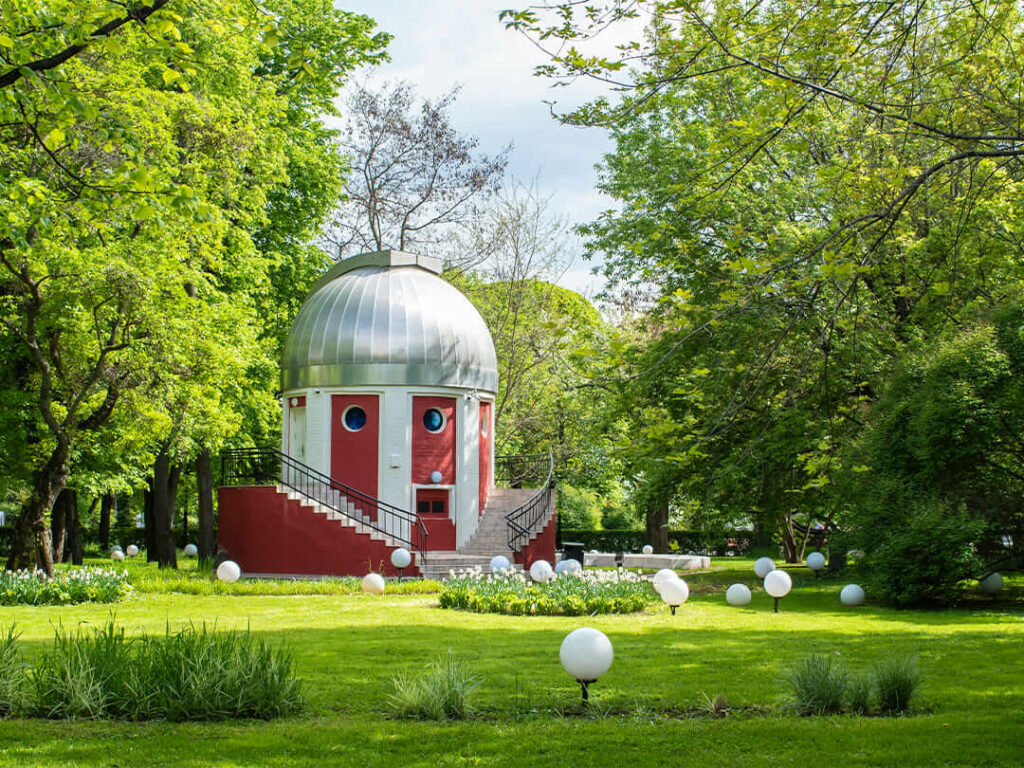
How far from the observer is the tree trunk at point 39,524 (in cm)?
1933

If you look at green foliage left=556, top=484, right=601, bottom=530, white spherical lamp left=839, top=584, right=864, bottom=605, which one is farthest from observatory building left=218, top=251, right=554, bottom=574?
green foliage left=556, top=484, right=601, bottom=530

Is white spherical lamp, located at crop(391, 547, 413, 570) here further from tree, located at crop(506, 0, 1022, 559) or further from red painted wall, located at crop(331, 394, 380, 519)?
tree, located at crop(506, 0, 1022, 559)

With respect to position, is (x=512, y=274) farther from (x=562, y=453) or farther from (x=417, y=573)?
(x=417, y=573)

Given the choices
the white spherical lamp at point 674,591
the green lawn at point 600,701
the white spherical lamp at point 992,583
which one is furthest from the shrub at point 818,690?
the white spherical lamp at point 992,583

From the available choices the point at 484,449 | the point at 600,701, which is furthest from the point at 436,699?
the point at 484,449

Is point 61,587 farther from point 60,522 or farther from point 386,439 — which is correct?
point 60,522

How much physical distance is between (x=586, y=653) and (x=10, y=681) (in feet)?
15.6

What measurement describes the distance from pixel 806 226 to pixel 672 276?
398 centimetres

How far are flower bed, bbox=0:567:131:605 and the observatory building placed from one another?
6.84 metres

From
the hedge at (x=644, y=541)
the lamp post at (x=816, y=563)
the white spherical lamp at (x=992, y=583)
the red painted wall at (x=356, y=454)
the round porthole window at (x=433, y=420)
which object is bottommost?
the hedge at (x=644, y=541)

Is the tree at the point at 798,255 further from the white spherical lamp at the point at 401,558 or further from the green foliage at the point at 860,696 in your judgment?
the white spherical lamp at the point at 401,558

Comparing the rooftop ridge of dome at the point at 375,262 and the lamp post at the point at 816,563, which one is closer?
the lamp post at the point at 816,563

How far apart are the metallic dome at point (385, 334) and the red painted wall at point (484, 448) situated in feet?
2.30

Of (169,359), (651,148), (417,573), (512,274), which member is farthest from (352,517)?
(512,274)
